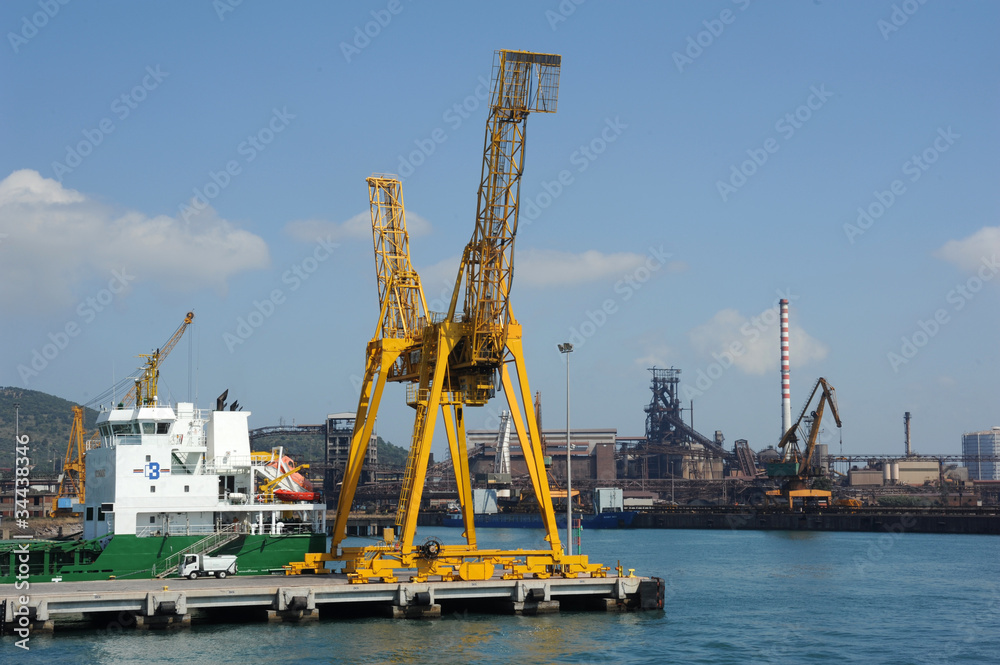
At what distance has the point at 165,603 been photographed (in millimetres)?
33438

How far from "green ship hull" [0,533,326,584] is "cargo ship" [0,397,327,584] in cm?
4

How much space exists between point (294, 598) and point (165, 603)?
4.20 m

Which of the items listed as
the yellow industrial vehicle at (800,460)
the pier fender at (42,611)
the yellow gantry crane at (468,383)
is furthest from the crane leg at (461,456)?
the yellow industrial vehicle at (800,460)

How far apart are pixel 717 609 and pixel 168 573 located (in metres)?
22.6

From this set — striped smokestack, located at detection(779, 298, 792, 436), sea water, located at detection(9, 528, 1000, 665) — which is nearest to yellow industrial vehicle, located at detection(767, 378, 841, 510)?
striped smokestack, located at detection(779, 298, 792, 436)

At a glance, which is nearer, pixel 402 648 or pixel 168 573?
pixel 402 648

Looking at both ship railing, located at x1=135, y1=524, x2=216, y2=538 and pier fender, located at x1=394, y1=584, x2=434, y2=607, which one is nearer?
pier fender, located at x1=394, y1=584, x2=434, y2=607

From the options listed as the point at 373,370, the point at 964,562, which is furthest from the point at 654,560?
the point at 373,370

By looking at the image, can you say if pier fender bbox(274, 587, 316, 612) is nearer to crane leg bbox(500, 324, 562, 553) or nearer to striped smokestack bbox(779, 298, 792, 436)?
crane leg bbox(500, 324, 562, 553)

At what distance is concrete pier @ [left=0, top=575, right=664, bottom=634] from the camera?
1300 inches

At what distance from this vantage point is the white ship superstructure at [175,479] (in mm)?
41406

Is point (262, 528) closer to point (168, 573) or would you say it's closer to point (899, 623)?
point (168, 573)

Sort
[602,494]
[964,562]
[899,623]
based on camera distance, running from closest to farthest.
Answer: [899,623] → [964,562] → [602,494]

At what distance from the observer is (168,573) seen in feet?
131
